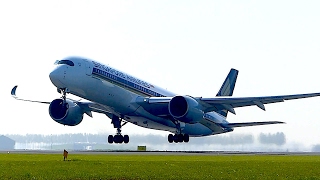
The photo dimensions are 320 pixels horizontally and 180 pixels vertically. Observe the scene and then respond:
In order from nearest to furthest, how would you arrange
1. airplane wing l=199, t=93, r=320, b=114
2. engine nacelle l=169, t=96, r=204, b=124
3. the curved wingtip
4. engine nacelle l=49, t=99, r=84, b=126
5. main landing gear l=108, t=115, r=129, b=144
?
airplane wing l=199, t=93, r=320, b=114 → engine nacelle l=169, t=96, r=204, b=124 → engine nacelle l=49, t=99, r=84, b=126 → main landing gear l=108, t=115, r=129, b=144 → the curved wingtip

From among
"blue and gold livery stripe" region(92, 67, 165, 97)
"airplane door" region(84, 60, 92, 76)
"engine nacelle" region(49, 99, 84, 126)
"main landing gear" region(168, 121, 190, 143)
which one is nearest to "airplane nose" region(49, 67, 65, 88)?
"airplane door" region(84, 60, 92, 76)

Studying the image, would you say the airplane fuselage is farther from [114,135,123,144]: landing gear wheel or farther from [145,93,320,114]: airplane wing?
[114,135,123,144]: landing gear wheel

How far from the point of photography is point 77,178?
17.2 m

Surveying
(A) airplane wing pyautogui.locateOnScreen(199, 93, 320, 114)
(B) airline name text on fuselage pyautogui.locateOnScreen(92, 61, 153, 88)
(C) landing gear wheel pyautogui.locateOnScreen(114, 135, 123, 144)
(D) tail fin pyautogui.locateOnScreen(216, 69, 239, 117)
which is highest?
(D) tail fin pyautogui.locateOnScreen(216, 69, 239, 117)

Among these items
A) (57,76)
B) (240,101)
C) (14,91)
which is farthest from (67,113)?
(240,101)

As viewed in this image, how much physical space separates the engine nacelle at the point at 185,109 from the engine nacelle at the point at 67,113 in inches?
464

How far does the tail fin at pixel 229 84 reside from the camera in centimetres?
6378

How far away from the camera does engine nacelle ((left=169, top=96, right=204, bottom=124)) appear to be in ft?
154

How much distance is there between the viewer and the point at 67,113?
5366 cm

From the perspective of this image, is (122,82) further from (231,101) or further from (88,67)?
(231,101)

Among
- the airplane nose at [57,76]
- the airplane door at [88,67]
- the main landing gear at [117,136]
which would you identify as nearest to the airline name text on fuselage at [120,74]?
the airplane door at [88,67]

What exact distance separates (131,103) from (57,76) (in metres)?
8.44

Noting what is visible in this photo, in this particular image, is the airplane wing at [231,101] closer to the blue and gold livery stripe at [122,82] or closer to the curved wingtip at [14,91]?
the blue and gold livery stripe at [122,82]

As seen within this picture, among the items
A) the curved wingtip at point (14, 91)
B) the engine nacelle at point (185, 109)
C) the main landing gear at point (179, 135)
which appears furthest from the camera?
the curved wingtip at point (14, 91)
